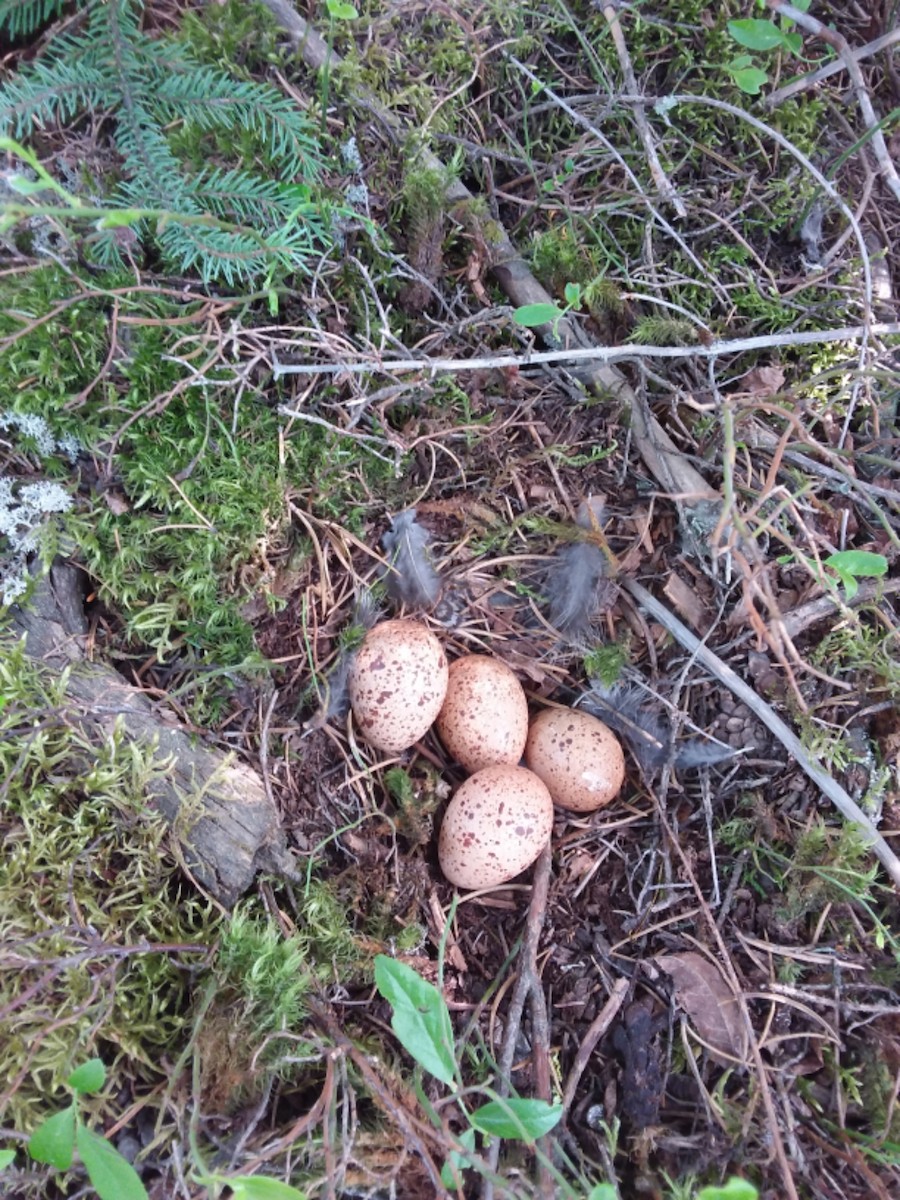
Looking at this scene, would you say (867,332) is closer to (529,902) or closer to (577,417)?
(577,417)

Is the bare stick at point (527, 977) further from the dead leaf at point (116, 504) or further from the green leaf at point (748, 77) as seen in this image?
the green leaf at point (748, 77)

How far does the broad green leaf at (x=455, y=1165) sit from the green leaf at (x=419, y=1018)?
0.15m

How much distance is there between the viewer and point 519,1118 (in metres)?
1.44

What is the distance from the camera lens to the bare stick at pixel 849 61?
6.14ft

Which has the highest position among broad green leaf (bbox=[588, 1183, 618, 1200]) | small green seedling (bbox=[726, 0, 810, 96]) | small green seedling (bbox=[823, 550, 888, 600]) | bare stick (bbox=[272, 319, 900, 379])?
small green seedling (bbox=[726, 0, 810, 96])

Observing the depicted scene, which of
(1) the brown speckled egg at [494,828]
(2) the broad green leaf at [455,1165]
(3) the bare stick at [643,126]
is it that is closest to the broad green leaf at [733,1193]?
(2) the broad green leaf at [455,1165]

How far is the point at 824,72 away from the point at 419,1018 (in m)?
2.39

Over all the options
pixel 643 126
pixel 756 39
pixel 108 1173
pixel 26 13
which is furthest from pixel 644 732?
pixel 26 13

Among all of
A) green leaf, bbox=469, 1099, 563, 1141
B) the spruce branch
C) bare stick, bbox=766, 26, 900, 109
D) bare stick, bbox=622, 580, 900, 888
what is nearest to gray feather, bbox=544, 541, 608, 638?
bare stick, bbox=622, 580, 900, 888

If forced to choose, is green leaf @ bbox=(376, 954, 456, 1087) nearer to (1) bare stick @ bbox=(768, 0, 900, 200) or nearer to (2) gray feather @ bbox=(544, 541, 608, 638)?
(2) gray feather @ bbox=(544, 541, 608, 638)

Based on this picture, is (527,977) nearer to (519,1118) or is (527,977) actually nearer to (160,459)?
(519,1118)

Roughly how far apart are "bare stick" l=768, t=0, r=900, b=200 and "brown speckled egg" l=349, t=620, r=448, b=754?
166cm

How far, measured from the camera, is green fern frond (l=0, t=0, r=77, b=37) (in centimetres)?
171

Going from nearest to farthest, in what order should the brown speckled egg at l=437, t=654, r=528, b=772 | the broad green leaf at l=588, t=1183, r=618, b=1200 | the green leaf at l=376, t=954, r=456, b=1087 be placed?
1. the broad green leaf at l=588, t=1183, r=618, b=1200
2. the green leaf at l=376, t=954, r=456, b=1087
3. the brown speckled egg at l=437, t=654, r=528, b=772
